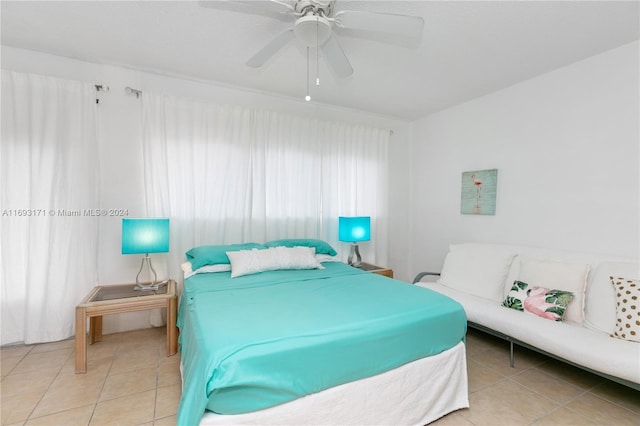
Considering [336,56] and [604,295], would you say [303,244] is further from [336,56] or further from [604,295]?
[604,295]

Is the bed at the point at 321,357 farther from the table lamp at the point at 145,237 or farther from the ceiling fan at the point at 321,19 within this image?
the ceiling fan at the point at 321,19

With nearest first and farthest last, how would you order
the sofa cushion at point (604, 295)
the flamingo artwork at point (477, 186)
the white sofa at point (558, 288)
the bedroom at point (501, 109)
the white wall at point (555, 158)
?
the white sofa at point (558, 288) → the sofa cushion at point (604, 295) → the bedroom at point (501, 109) → the white wall at point (555, 158) → the flamingo artwork at point (477, 186)

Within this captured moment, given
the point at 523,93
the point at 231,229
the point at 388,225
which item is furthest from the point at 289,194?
the point at 523,93

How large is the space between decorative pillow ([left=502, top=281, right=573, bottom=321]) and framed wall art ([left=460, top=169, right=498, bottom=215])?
1.06 m

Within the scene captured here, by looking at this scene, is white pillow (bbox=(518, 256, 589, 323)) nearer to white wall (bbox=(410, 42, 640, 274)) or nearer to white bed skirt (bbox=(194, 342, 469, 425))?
white wall (bbox=(410, 42, 640, 274))

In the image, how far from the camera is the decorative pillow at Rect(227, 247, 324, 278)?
2.71 m

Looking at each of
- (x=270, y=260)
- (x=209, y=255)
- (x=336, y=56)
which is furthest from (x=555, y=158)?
(x=209, y=255)

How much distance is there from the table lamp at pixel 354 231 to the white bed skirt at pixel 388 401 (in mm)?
1874

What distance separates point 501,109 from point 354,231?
219 centimetres

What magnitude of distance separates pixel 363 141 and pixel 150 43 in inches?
104

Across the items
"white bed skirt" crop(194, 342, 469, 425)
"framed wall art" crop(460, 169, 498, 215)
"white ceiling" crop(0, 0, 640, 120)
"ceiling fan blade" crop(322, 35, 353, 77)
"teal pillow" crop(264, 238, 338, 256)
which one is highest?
"white ceiling" crop(0, 0, 640, 120)

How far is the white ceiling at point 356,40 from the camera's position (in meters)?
2.03

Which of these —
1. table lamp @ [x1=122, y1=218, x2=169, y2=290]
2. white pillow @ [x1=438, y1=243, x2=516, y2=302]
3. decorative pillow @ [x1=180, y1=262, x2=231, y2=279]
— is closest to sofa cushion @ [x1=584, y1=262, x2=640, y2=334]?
white pillow @ [x1=438, y1=243, x2=516, y2=302]

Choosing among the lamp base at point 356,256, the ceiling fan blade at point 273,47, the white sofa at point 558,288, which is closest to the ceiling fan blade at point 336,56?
the ceiling fan blade at point 273,47
